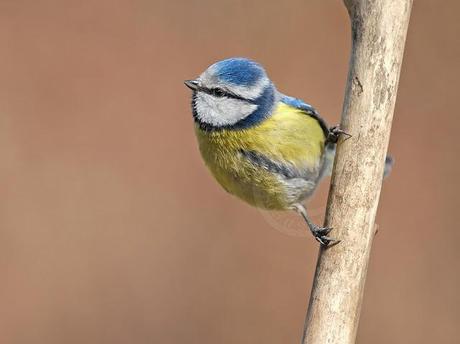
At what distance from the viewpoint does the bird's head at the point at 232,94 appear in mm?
1806

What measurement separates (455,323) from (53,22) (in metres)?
1.92

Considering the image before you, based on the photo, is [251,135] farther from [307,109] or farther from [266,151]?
[307,109]

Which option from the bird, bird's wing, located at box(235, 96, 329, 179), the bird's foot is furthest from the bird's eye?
the bird's foot

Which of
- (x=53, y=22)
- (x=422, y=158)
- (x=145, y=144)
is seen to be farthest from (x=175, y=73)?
(x=422, y=158)

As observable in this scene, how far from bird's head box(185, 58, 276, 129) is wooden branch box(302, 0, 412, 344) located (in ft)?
1.02

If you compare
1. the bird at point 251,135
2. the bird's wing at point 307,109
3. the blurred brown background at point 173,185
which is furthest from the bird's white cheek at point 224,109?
the blurred brown background at point 173,185

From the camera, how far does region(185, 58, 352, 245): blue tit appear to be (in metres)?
1.81

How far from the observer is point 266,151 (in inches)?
71.5

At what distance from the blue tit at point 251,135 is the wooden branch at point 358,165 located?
257mm

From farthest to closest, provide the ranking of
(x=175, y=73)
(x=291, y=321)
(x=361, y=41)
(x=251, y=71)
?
1. (x=175, y=73)
2. (x=291, y=321)
3. (x=251, y=71)
4. (x=361, y=41)

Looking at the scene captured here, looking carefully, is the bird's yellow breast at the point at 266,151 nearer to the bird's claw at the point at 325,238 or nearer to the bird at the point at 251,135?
the bird at the point at 251,135

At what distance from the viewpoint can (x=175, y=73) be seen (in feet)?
10.4

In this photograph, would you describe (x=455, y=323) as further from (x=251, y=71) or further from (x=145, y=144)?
(x=251, y=71)

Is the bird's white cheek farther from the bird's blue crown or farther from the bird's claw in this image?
the bird's claw
